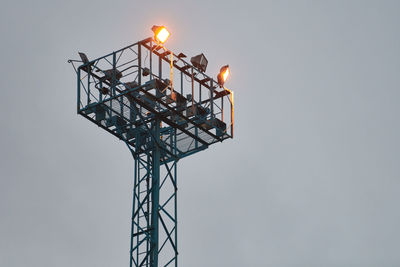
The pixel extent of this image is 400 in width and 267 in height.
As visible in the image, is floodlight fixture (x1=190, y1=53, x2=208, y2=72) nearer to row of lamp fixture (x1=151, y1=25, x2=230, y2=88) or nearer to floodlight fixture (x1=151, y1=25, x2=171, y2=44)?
row of lamp fixture (x1=151, y1=25, x2=230, y2=88)

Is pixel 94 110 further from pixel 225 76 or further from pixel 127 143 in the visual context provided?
pixel 225 76

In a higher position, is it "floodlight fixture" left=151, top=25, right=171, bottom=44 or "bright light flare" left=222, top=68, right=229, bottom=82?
"floodlight fixture" left=151, top=25, right=171, bottom=44

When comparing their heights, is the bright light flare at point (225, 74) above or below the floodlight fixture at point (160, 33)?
below

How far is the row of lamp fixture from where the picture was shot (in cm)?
7331

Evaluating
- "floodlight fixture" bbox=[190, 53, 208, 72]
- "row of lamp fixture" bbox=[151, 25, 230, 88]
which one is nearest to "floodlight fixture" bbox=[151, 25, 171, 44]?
"row of lamp fixture" bbox=[151, 25, 230, 88]

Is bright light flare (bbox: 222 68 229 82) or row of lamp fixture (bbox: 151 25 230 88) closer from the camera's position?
row of lamp fixture (bbox: 151 25 230 88)

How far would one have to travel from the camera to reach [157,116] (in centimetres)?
7350

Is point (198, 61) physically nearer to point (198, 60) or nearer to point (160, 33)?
point (198, 60)

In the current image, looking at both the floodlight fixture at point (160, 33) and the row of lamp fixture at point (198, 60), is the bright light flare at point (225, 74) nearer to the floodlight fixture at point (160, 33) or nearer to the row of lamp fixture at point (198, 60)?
the row of lamp fixture at point (198, 60)

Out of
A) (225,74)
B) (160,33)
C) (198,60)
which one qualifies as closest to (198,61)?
(198,60)

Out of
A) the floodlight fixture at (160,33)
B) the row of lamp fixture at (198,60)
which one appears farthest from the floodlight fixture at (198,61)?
the floodlight fixture at (160,33)

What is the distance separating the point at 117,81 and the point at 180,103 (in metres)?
3.10

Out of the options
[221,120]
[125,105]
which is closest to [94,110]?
[125,105]

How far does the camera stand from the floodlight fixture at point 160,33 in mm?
73250
